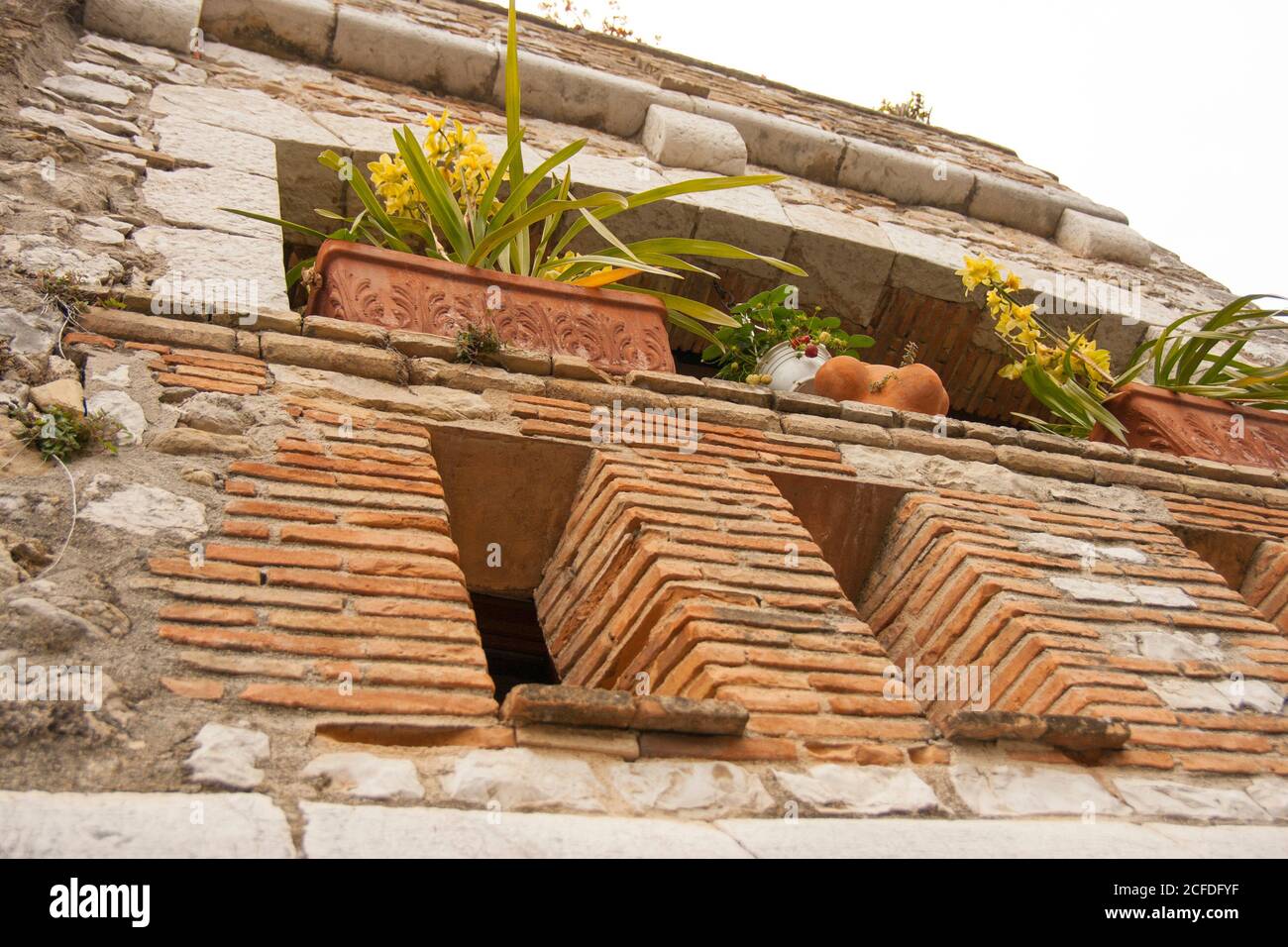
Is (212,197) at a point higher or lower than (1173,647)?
higher

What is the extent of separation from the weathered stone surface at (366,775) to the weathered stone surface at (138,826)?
126mm

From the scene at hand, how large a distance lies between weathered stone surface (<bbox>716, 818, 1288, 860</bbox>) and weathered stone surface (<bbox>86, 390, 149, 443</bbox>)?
148 cm

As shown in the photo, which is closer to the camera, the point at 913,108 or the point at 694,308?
the point at 694,308

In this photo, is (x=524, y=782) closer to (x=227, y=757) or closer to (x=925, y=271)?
(x=227, y=757)

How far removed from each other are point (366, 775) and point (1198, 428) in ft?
11.7

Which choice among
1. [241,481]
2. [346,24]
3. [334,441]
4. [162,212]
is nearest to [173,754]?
[241,481]

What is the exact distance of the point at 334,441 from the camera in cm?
277

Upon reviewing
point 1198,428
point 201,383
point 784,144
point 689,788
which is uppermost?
point 784,144

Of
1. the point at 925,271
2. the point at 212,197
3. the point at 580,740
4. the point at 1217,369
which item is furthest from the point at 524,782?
the point at 925,271

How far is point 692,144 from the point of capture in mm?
5781

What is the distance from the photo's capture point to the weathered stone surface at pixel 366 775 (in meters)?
1.84

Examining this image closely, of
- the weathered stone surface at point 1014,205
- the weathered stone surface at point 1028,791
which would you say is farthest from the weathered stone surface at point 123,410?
the weathered stone surface at point 1014,205

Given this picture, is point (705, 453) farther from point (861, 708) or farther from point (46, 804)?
point (46, 804)

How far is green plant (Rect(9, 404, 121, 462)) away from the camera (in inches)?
93.9
